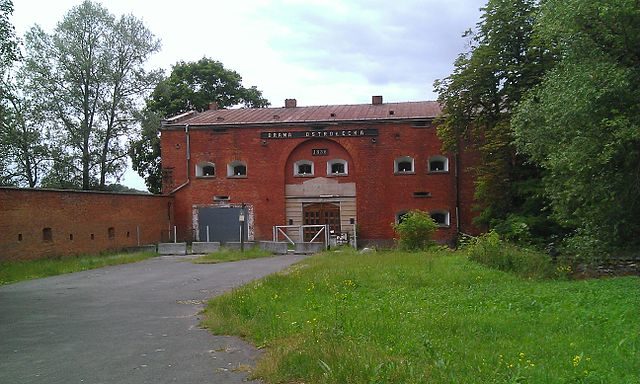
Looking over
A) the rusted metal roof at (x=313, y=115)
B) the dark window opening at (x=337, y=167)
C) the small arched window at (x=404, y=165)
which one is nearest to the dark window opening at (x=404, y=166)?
the small arched window at (x=404, y=165)

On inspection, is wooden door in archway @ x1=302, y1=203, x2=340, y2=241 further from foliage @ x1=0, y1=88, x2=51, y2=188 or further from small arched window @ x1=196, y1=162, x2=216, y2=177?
foliage @ x1=0, y1=88, x2=51, y2=188

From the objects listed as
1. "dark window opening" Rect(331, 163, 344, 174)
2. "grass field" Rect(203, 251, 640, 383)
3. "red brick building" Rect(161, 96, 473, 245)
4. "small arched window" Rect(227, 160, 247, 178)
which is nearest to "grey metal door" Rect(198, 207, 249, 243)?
"red brick building" Rect(161, 96, 473, 245)

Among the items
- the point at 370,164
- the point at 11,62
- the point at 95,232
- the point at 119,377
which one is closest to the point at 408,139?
the point at 370,164

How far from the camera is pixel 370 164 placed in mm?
33594

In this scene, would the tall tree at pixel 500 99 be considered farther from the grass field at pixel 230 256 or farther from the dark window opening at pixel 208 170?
the dark window opening at pixel 208 170

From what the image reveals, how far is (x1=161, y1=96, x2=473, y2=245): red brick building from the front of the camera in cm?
3325

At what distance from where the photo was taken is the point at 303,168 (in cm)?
3450

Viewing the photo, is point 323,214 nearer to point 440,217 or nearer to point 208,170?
point 440,217

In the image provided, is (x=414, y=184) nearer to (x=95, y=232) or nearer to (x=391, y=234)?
(x=391, y=234)

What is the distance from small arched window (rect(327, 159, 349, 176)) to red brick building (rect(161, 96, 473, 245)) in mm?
60

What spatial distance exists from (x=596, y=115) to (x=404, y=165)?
762 inches

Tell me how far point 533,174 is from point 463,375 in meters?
22.1

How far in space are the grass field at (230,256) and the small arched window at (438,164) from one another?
11.9 m

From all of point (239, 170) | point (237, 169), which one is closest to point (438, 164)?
point (239, 170)
